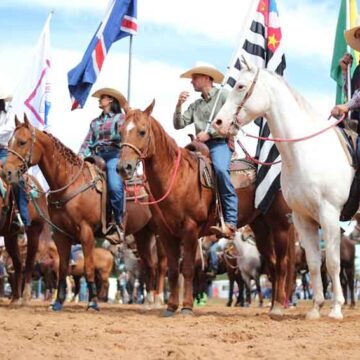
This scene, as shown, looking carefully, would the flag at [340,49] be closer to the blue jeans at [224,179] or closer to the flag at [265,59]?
the flag at [265,59]

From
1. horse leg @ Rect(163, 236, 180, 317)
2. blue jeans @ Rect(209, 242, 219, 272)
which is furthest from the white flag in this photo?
blue jeans @ Rect(209, 242, 219, 272)

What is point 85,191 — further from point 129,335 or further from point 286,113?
point 129,335

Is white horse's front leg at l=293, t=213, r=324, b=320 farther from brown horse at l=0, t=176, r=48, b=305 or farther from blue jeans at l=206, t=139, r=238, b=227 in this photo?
brown horse at l=0, t=176, r=48, b=305

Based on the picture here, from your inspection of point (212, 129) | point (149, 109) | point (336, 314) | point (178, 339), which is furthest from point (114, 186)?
point (178, 339)

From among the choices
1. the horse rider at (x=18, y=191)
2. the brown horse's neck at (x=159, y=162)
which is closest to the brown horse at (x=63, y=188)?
the horse rider at (x=18, y=191)

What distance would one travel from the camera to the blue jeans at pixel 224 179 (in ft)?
34.2

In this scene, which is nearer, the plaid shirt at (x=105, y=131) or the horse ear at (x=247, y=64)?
the horse ear at (x=247, y=64)

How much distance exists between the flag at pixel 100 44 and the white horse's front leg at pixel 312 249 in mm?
5520

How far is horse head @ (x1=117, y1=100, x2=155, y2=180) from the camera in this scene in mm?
9625

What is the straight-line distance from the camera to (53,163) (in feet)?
38.4

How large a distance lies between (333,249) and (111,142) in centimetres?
456

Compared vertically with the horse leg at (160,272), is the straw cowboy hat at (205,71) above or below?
above

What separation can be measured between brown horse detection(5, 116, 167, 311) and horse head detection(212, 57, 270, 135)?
128 inches

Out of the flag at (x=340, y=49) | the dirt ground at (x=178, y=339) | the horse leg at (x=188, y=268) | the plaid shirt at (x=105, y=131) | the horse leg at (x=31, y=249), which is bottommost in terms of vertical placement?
the dirt ground at (x=178, y=339)
